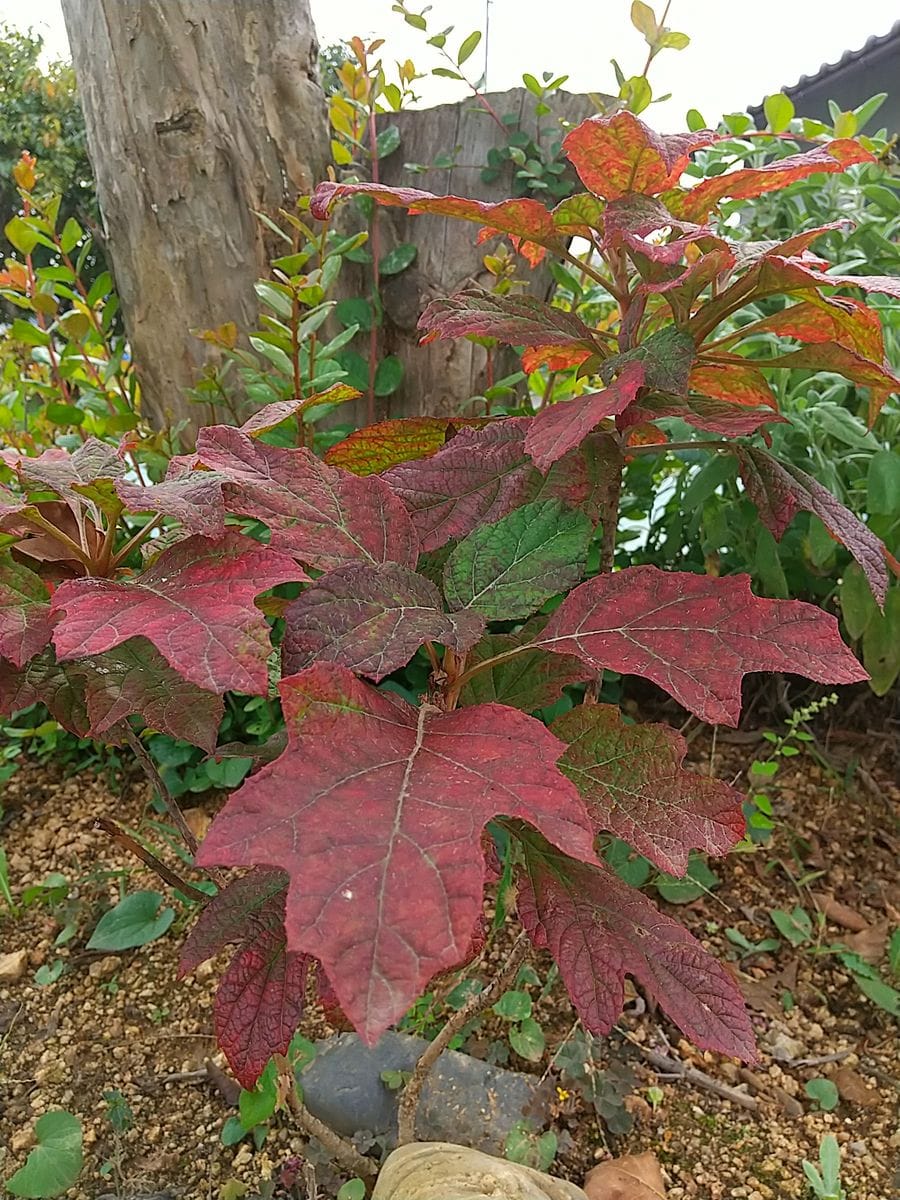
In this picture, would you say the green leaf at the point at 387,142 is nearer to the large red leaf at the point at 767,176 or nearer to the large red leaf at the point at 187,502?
the large red leaf at the point at 767,176

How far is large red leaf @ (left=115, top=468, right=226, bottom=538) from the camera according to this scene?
1.84ft

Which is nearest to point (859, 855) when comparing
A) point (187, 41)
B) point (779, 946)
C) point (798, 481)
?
point (779, 946)

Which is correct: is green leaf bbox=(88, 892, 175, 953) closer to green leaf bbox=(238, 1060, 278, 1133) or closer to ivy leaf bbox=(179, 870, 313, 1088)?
green leaf bbox=(238, 1060, 278, 1133)

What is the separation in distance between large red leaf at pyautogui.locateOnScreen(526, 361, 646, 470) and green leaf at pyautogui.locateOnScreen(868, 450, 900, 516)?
863mm

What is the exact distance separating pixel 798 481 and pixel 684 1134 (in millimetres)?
920

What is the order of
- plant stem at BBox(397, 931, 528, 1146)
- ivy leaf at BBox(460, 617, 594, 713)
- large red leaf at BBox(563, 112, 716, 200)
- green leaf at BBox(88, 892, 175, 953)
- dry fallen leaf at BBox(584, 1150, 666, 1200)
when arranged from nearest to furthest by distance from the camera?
large red leaf at BBox(563, 112, 716, 200), ivy leaf at BBox(460, 617, 594, 713), plant stem at BBox(397, 931, 528, 1146), dry fallen leaf at BBox(584, 1150, 666, 1200), green leaf at BBox(88, 892, 175, 953)

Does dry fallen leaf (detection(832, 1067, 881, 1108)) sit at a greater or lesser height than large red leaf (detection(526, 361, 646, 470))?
lesser

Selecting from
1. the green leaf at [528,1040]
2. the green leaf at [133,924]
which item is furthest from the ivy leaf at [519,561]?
the green leaf at [133,924]

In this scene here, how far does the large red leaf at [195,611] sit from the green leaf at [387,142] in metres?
1.38

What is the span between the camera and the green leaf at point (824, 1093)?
1.19 metres

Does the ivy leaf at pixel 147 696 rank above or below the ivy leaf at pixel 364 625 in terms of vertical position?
below

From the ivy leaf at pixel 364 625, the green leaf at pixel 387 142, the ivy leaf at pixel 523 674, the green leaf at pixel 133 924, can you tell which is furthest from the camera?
the green leaf at pixel 387 142

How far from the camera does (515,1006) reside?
121 cm

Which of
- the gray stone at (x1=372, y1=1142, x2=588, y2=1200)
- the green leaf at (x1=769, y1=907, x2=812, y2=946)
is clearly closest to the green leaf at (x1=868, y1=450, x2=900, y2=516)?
the green leaf at (x1=769, y1=907, x2=812, y2=946)
